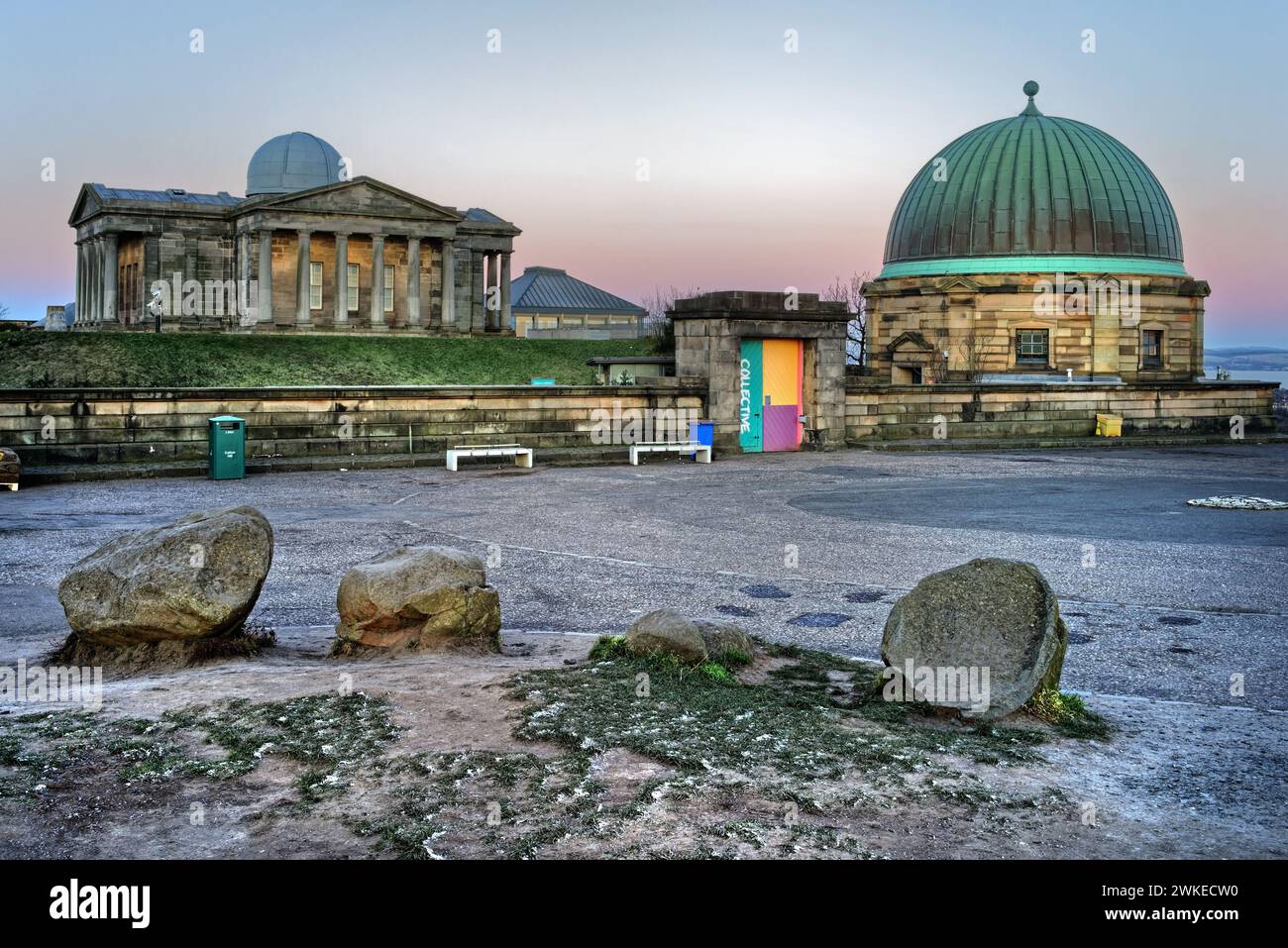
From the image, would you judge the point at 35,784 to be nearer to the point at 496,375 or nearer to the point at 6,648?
the point at 6,648

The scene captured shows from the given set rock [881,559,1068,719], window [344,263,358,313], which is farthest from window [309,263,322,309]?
rock [881,559,1068,719]

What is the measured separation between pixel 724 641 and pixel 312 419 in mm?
18576

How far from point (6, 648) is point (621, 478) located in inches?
599

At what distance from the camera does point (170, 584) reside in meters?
8.76

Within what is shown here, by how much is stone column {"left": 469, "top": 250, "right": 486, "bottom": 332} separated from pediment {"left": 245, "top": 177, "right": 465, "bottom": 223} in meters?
7.91

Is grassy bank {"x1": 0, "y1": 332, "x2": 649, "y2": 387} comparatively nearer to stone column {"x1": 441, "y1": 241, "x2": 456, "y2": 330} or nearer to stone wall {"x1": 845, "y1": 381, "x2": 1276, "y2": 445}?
stone column {"x1": 441, "y1": 241, "x2": 456, "y2": 330}

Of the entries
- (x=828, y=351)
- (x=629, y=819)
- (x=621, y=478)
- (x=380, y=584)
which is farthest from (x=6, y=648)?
(x=828, y=351)

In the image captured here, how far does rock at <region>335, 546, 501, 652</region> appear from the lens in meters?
9.12

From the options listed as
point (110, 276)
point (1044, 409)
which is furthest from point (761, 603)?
point (110, 276)

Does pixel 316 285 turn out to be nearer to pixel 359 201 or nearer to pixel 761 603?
pixel 359 201

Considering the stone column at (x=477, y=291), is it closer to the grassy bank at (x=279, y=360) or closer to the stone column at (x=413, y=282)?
the stone column at (x=413, y=282)

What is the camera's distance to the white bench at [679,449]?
90.5 feet

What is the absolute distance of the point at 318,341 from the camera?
52125 mm

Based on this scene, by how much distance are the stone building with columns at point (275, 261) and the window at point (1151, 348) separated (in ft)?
110
